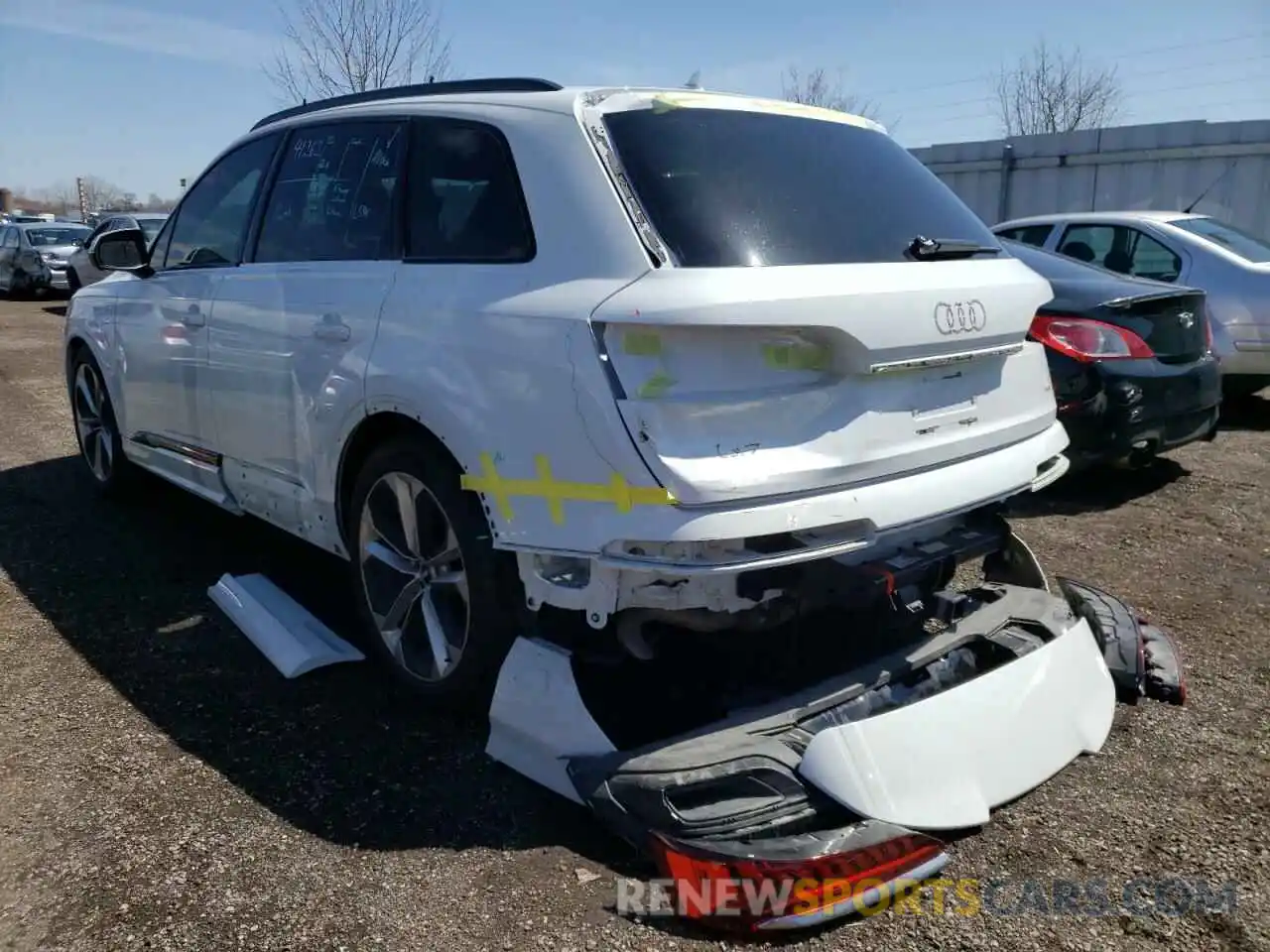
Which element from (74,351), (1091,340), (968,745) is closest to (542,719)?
(968,745)

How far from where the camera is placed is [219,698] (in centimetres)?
340

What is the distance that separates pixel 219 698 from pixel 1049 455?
286 cm

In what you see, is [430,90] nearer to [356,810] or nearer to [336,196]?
[336,196]

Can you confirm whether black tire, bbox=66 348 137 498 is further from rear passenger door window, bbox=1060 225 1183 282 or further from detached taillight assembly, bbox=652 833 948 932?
rear passenger door window, bbox=1060 225 1183 282

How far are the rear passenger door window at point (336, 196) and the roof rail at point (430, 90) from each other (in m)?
0.14

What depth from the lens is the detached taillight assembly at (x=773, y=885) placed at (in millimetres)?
2244

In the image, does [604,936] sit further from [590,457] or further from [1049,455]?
[1049,455]

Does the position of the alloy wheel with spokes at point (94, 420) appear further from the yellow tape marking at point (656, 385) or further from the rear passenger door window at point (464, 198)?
the yellow tape marking at point (656, 385)

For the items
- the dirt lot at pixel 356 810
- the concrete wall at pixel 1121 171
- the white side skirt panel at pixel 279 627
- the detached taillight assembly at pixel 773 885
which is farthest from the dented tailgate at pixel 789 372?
the concrete wall at pixel 1121 171

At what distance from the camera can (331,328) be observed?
335 centimetres

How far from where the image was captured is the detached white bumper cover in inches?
94.7

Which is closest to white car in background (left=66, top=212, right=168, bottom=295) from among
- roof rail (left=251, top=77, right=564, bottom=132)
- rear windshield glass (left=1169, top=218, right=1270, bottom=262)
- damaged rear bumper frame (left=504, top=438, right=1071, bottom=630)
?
roof rail (left=251, top=77, right=564, bottom=132)

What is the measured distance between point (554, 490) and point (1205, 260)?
695 cm

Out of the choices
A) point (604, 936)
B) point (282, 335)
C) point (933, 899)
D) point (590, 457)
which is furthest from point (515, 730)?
point (282, 335)
